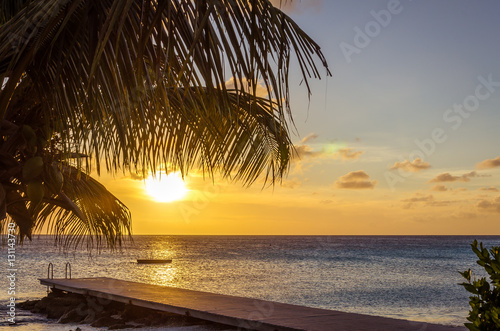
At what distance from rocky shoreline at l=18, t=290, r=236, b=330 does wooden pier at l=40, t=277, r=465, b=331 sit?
→ 0.38m

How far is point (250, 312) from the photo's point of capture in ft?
30.3

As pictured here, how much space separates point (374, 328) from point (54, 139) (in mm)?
5757

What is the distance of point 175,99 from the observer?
3.47 m

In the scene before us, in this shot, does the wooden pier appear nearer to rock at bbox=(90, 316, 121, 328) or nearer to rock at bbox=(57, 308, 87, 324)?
rock at bbox=(90, 316, 121, 328)

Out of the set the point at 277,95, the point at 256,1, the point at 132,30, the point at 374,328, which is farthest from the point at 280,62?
the point at 374,328

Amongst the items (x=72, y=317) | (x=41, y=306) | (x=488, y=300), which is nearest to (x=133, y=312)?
(x=72, y=317)

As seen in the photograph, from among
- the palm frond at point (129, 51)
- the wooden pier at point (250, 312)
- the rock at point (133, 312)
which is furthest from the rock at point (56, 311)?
the palm frond at point (129, 51)

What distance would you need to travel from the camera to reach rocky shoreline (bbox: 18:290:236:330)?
11.1 metres

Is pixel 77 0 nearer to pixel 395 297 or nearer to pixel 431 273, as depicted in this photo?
pixel 395 297

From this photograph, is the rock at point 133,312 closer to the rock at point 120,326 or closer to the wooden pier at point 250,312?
the wooden pier at point 250,312

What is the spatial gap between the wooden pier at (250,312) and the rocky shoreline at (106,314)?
14.9 inches

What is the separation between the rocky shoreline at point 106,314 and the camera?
11.1m

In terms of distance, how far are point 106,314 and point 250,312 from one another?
199 inches

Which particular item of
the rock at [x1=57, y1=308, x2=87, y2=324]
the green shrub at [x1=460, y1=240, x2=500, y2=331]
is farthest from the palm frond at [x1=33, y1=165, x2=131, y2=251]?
the rock at [x1=57, y1=308, x2=87, y2=324]
